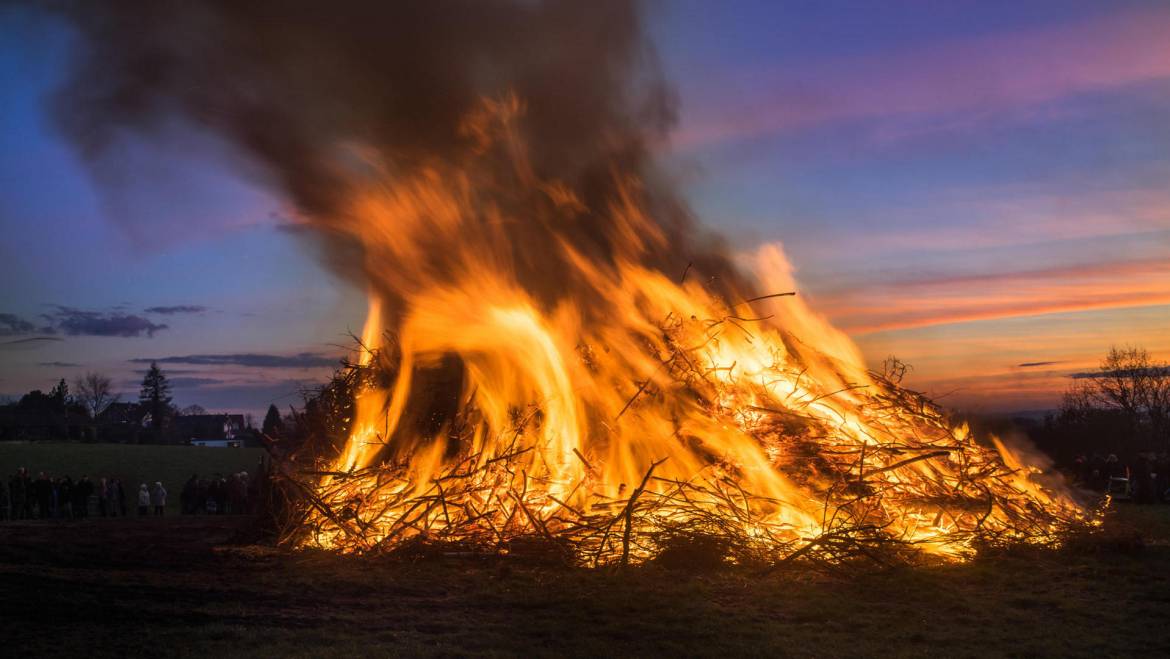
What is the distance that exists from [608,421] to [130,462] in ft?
132

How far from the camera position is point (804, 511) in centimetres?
1041

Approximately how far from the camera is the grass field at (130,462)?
3853cm

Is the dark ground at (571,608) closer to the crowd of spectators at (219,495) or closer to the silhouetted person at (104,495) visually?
the crowd of spectators at (219,495)

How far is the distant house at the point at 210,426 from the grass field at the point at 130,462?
34279 millimetres

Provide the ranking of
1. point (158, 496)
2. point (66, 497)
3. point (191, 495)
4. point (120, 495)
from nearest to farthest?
point (66, 497) < point (158, 496) < point (191, 495) < point (120, 495)

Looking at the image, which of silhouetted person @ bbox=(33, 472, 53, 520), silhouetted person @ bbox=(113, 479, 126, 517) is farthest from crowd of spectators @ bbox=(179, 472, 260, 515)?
silhouetted person @ bbox=(33, 472, 53, 520)

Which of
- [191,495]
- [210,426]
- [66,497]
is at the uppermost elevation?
[210,426]

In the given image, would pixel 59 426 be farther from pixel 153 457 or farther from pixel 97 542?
pixel 97 542

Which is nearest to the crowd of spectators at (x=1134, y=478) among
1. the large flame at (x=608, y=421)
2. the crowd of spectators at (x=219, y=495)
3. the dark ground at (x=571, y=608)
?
the large flame at (x=608, y=421)

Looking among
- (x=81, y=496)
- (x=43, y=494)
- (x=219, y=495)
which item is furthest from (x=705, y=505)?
(x=43, y=494)

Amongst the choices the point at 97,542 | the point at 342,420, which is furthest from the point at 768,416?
the point at 97,542

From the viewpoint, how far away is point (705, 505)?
33.9 feet

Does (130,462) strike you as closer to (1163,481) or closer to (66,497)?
(66,497)

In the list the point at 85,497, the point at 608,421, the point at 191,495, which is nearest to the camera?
the point at 608,421
